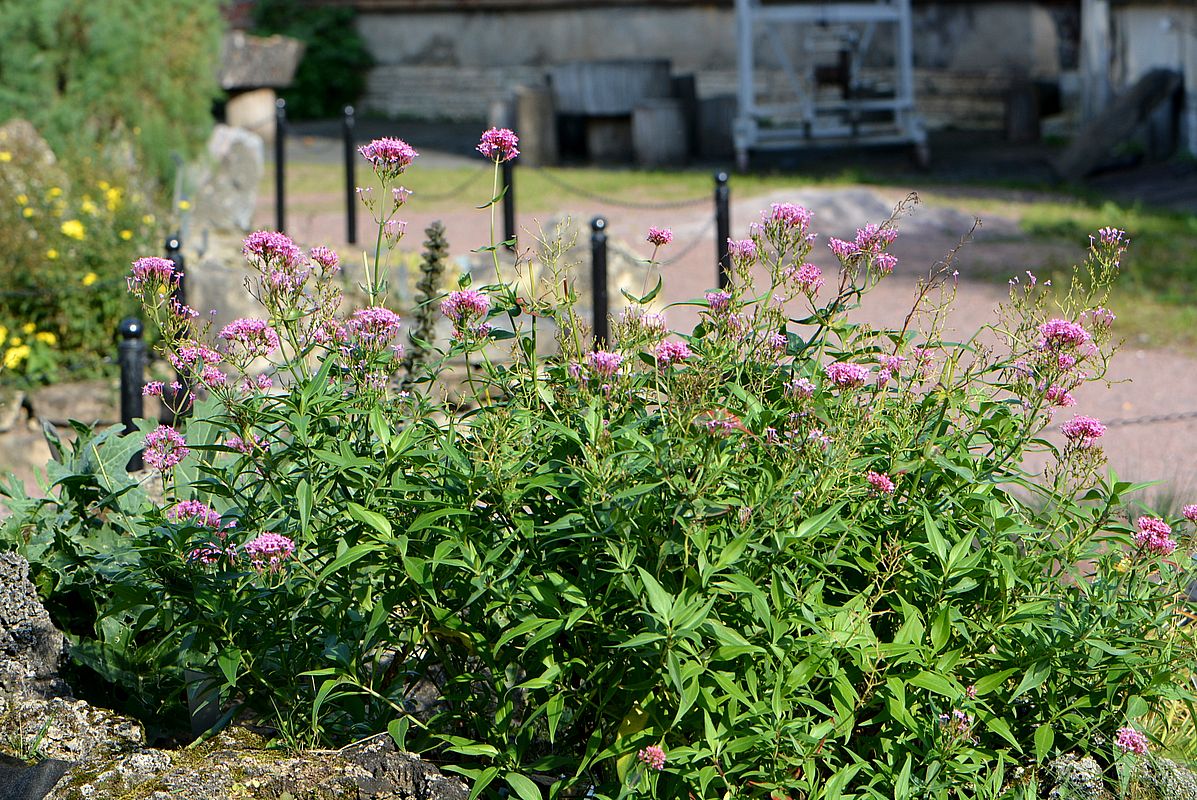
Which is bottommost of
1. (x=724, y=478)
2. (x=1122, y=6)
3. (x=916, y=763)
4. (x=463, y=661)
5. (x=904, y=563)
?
(x=916, y=763)

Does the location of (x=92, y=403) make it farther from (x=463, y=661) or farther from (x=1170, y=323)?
(x=1170, y=323)

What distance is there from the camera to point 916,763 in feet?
7.93

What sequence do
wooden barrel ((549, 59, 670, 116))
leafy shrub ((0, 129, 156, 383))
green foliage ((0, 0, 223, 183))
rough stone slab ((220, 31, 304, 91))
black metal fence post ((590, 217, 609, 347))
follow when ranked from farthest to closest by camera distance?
1. wooden barrel ((549, 59, 670, 116))
2. rough stone slab ((220, 31, 304, 91))
3. green foliage ((0, 0, 223, 183))
4. leafy shrub ((0, 129, 156, 383))
5. black metal fence post ((590, 217, 609, 347))

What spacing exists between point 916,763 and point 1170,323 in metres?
6.28

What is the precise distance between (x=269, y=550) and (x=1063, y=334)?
1.35m

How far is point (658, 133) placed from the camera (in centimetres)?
1606

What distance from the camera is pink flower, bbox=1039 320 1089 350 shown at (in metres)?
2.40

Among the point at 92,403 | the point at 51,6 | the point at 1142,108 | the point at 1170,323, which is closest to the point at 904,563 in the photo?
the point at 92,403

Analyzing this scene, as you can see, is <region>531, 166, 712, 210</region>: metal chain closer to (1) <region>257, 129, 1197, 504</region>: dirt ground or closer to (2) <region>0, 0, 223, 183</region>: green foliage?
(1) <region>257, 129, 1197, 504</region>: dirt ground

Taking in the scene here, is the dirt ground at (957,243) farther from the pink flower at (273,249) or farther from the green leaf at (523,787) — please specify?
the pink flower at (273,249)

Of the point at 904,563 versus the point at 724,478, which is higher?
the point at 724,478

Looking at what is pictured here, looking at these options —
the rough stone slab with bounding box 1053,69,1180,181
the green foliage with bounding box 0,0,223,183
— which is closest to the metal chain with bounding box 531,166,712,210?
the green foliage with bounding box 0,0,223,183

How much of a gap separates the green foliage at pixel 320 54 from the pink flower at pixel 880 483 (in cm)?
2021

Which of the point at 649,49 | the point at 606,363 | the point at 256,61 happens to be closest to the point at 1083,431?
the point at 606,363
